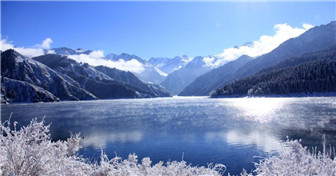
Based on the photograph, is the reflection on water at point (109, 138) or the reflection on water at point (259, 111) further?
the reflection on water at point (259, 111)

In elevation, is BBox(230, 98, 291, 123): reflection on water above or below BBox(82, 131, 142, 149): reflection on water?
above

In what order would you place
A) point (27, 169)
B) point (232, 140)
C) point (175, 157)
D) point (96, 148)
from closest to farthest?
1. point (27, 169)
2. point (175, 157)
3. point (96, 148)
4. point (232, 140)

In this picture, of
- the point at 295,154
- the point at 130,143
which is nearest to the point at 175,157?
the point at 130,143

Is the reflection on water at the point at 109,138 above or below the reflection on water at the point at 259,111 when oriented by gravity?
below

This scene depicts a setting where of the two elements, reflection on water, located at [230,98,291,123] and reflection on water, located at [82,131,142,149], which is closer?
reflection on water, located at [82,131,142,149]

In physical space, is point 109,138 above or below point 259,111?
below

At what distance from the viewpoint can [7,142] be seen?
8227 millimetres

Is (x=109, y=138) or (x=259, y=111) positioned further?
(x=259, y=111)

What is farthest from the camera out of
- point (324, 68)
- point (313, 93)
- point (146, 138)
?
point (324, 68)

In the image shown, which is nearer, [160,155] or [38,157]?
[38,157]

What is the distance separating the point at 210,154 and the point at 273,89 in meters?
179

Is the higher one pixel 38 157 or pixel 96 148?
pixel 38 157

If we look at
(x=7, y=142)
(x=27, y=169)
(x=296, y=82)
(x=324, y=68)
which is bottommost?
(x=27, y=169)

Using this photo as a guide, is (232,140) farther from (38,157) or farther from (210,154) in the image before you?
(38,157)
